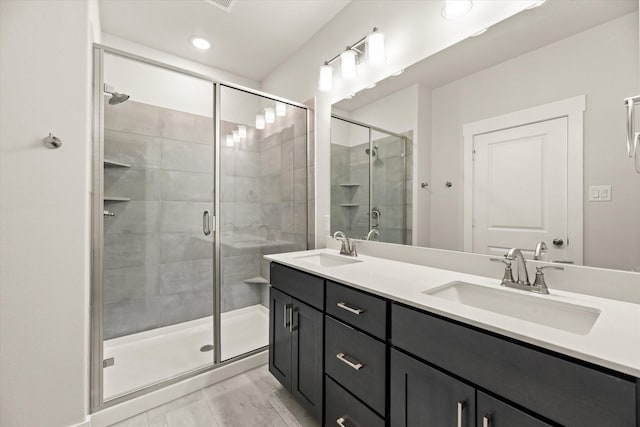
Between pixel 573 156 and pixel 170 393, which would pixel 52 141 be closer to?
pixel 170 393

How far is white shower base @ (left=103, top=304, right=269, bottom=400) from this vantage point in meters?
1.79

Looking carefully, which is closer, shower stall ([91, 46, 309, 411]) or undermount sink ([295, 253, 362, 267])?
undermount sink ([295, 253, 362, 267])

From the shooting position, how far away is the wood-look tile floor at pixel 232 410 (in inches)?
59.1

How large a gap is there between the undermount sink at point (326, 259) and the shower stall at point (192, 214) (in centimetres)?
43

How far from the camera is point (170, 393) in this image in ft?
5.56

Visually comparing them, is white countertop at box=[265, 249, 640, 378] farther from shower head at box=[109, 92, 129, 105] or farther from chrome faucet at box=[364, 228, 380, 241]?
shower head at box=[109, 92, 129, 105]

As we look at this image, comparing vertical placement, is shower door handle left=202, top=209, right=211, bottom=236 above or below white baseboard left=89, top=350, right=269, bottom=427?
above

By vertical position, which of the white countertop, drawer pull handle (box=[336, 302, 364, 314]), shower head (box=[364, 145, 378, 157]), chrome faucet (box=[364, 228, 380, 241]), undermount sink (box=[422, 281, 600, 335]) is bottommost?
drawer pull handle (box=[336, 302, 364, 314])

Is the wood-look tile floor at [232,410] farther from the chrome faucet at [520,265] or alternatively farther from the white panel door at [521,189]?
the white panel door at [521,189]

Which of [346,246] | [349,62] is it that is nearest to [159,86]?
[349,62]

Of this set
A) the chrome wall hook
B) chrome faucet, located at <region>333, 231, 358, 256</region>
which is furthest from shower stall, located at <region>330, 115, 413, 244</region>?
the chrome wall hook

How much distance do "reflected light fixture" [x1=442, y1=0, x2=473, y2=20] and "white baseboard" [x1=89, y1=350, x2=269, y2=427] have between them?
2.48 m

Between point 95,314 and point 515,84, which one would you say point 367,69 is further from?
point 95,314

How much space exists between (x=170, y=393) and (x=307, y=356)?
968 mm
